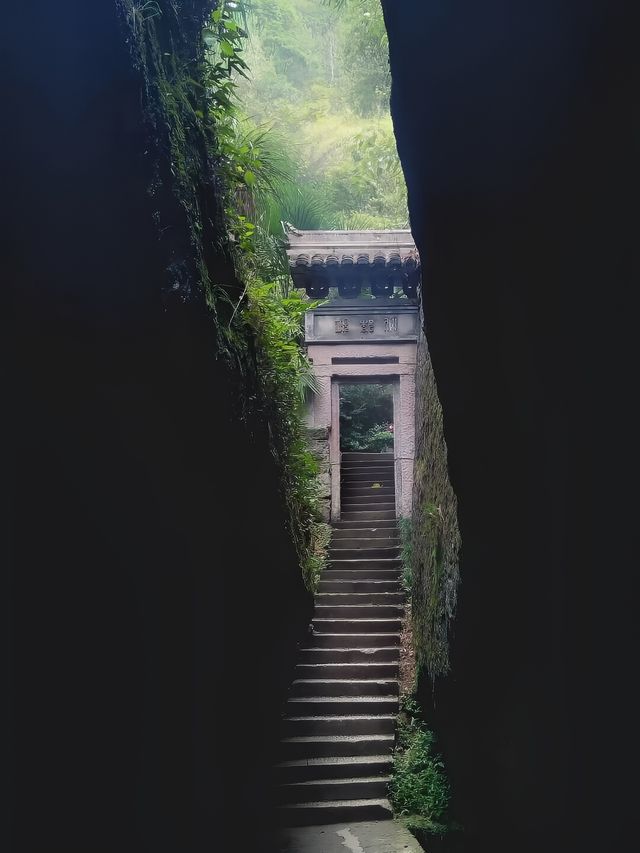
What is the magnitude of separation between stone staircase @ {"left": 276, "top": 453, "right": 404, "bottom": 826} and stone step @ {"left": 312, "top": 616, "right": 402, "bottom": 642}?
1 cm


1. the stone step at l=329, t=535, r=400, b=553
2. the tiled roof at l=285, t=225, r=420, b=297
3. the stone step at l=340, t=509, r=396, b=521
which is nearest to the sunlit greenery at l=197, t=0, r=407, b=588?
the tiled roof at l=285, t=225, r=420, b=297

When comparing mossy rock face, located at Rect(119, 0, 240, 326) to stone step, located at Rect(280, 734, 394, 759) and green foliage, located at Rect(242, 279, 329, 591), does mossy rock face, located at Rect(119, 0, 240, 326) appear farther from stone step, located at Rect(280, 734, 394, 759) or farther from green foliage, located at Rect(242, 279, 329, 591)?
stone step, located at Rect(280, 734, 394, 759)

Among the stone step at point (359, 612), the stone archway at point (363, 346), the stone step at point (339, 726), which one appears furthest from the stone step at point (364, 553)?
the stone step at point (339, 726)

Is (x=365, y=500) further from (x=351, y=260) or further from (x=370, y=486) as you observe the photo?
(x=351, y=260)

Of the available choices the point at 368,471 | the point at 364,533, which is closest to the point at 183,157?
the point at 364,533

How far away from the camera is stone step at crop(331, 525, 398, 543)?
10.3m

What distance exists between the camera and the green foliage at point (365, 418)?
47.0 ft

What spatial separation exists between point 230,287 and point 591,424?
A: 2.02 m

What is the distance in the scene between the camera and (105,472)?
300 cm

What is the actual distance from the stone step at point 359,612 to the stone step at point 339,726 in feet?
5.46

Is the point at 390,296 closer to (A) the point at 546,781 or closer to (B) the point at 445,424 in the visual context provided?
(B) the point at 445,424

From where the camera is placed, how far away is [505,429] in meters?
3.27

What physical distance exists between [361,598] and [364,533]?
54.0 inches

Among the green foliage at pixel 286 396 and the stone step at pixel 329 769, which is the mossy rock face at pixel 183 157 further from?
the stone step at pixel 329 769
